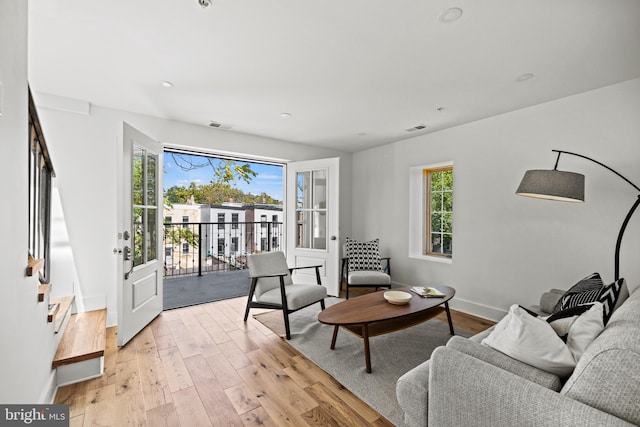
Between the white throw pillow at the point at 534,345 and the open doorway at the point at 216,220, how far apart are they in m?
3.66

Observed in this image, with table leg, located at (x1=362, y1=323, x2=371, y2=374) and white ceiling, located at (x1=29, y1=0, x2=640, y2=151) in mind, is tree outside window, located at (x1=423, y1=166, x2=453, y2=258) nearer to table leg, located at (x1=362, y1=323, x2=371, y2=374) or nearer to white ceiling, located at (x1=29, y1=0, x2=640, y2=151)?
white ceiling, located at (x1=29, y1=0, x2=640, y2=151)

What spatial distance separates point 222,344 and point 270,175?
4.46 meters

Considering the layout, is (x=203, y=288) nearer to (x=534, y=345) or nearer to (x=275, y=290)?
(x=275, y=290)

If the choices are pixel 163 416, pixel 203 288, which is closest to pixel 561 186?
pixel 163 416

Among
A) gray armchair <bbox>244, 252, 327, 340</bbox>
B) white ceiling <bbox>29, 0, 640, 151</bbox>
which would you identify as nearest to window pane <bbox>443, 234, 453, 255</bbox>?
white ceiling <bbox>29, 0, 640, 151</bbox>

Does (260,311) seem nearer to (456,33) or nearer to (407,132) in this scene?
(407,132)

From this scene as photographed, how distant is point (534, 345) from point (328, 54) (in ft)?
6.86

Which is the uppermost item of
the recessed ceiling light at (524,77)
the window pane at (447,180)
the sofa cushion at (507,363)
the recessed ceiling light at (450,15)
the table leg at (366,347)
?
the recessed ceiling light at (450,15)

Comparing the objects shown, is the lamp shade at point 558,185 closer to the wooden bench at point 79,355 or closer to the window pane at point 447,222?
the window pane at point 447,222

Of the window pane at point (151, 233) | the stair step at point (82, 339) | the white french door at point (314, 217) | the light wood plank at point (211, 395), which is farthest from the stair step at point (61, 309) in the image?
the white french door at point (314, 217)

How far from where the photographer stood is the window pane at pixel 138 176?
283cm

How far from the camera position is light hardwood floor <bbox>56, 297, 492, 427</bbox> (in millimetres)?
1735

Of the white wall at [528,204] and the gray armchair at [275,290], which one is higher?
the white wall at [528,204]

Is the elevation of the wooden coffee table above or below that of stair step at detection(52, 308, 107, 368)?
above
